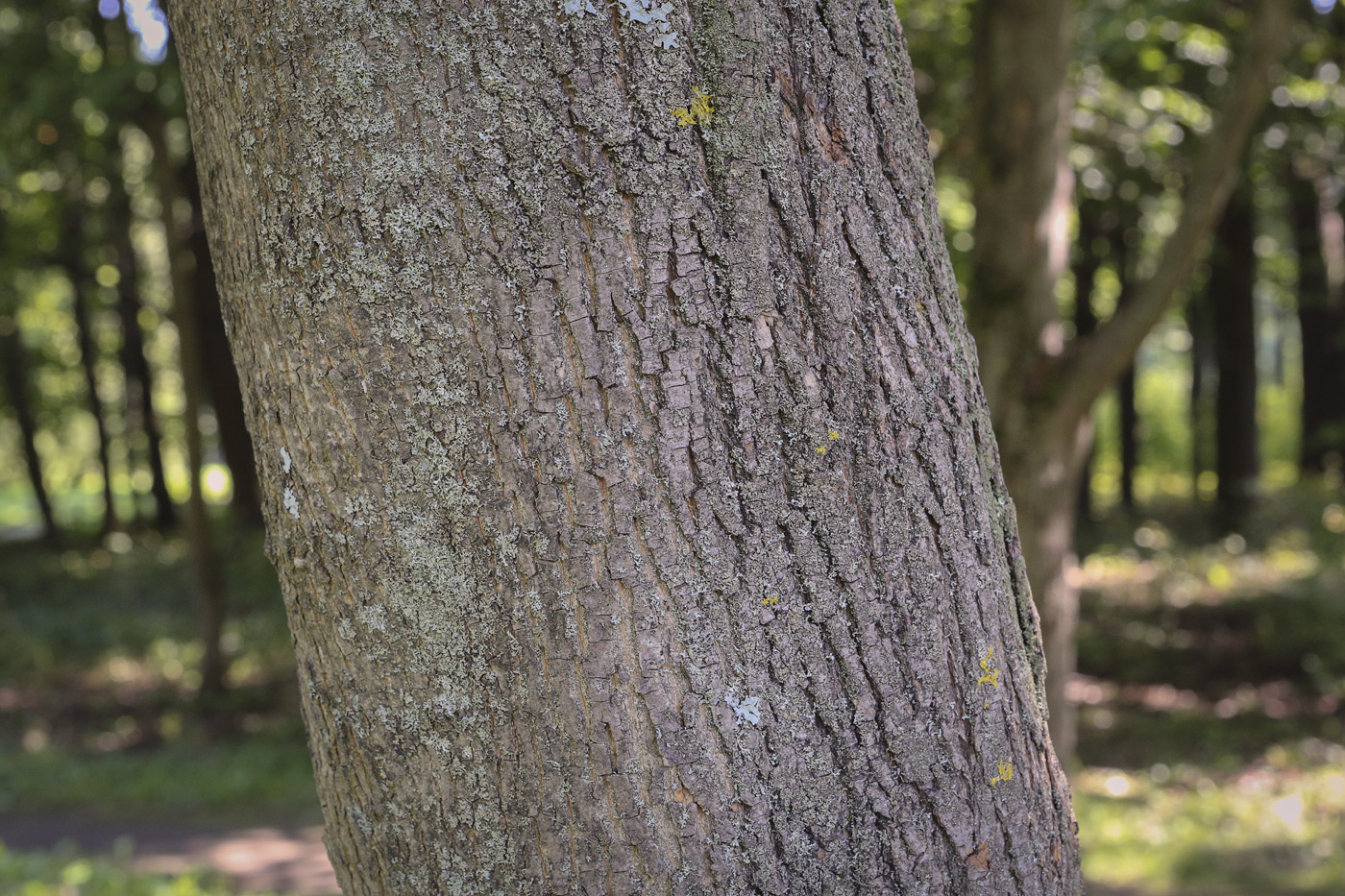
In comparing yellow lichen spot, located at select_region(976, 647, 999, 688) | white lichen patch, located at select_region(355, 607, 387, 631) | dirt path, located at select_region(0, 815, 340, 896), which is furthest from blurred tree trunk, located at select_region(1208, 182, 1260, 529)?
white lichen patch, located at select_region(355, 607, 387, 631)

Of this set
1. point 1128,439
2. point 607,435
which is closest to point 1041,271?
point 607,435

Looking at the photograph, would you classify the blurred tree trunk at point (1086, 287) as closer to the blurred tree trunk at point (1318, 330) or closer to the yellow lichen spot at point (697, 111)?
the blurred tree trunk at point (1318, 330)

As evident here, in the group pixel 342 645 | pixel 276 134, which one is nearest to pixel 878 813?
pixel 342 645

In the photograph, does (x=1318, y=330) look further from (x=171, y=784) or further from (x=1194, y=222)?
(x=171, y=784)

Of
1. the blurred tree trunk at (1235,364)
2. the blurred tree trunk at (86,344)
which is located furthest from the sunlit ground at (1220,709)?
the blurred tree trunk at (86,344)

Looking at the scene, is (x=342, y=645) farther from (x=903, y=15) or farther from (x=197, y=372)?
(x=197, y=372)

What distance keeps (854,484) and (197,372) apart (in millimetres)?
10366

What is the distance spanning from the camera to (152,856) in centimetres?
616

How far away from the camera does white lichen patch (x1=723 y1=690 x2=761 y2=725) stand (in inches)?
40.0

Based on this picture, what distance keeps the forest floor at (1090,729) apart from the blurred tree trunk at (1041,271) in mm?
1749

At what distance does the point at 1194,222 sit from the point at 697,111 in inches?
148

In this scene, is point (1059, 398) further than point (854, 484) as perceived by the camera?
Yes

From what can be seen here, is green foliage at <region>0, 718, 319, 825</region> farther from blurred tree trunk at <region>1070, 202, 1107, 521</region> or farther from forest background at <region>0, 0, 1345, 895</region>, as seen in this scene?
blurred tree trunk at <region>1070, 202, 1107, 521</region>

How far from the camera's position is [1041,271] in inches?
172
